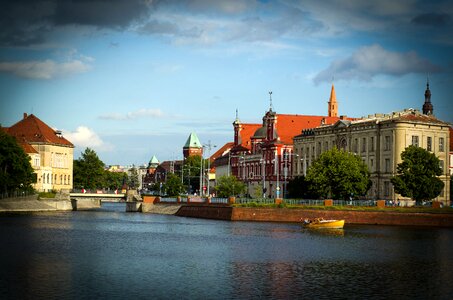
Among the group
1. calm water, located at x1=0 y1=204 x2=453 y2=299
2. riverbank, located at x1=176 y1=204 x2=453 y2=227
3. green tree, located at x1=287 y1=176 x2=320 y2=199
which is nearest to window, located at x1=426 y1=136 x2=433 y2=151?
green tree, located at x1=287 y1=176 x2=320 y2=199

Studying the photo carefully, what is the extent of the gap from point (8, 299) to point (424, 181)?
90.0 m

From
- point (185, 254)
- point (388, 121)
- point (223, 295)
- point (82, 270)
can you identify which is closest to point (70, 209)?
point (388, 121)

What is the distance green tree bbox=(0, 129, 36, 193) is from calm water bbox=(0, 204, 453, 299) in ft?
152

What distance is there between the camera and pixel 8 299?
52094 millimetres

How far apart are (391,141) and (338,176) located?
15050 millimetres

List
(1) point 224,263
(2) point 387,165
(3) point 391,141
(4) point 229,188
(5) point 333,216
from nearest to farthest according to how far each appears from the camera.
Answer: (1) point 224,263, (5) point 333,216, (3) point 391,141, (2) point 387,165, (4) point 229,188

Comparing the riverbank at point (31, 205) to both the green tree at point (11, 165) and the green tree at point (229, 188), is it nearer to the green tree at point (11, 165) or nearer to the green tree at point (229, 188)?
the green tree at point (11, 165)

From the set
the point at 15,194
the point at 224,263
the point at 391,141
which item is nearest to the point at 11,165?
the point at 15,194

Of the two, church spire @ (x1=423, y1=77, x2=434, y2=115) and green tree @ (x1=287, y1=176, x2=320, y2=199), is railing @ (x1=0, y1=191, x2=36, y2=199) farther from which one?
church spire @ (x1=423, y1=77, x2=434, y2=115)

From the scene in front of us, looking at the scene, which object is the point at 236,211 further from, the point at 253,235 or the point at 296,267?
the point at 296,267

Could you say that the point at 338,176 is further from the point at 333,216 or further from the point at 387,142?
the point at 387,142

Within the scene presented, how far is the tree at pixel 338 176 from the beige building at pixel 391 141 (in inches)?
327

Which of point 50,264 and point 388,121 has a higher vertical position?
point 388,121

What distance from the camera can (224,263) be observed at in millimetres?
72875
